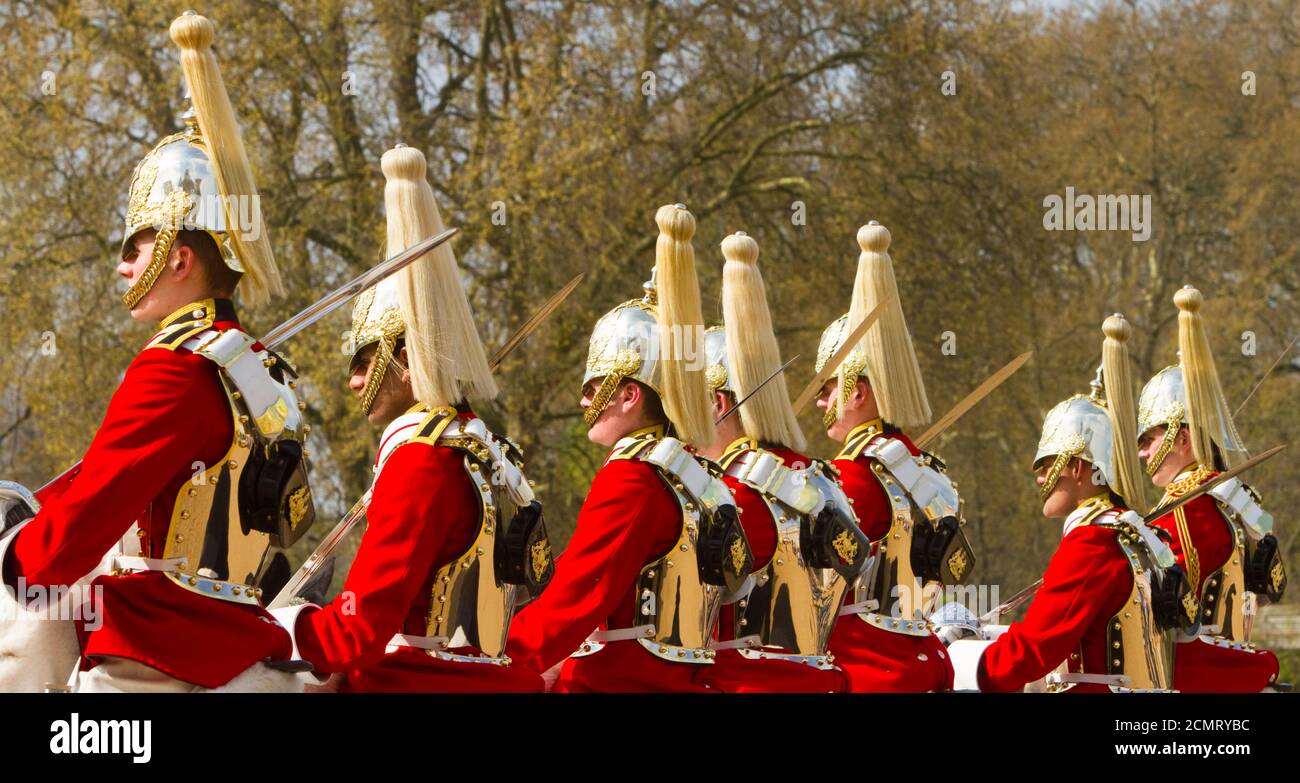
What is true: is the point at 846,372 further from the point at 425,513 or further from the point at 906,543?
the point at 425,513

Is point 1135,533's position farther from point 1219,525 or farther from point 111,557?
point 111,557

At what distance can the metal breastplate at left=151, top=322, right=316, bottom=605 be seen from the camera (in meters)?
4.43

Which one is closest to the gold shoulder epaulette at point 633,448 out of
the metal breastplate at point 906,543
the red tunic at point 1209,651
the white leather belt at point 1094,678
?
the metal breastplate at point 906,543

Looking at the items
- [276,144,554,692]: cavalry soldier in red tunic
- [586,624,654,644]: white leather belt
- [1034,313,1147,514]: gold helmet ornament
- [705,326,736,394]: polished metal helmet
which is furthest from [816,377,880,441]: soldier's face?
[276,144,554,692]: cavalry soldier in red tunic

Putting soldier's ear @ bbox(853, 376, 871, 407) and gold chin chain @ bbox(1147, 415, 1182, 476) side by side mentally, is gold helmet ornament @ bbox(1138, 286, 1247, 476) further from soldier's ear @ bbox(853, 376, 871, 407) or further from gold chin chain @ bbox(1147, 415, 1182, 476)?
soldier's ear @ bbox(853, 376, 871, 407)

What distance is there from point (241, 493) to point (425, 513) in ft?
1.52

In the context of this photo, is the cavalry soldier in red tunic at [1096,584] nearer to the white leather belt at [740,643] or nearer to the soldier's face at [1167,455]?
the white leather belt at [740,643]

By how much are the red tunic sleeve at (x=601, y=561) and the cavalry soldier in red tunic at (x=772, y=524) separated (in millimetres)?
655

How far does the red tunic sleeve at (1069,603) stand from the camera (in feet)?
21.4

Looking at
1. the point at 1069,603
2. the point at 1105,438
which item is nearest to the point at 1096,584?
the point at 1069,603

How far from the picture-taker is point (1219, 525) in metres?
8.02

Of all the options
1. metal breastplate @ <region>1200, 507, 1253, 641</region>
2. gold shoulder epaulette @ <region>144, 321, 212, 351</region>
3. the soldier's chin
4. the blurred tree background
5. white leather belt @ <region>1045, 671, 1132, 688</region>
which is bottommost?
white leather belt @ <region>1045, 671, 1132, 688</region>

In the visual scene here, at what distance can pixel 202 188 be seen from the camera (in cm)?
464
